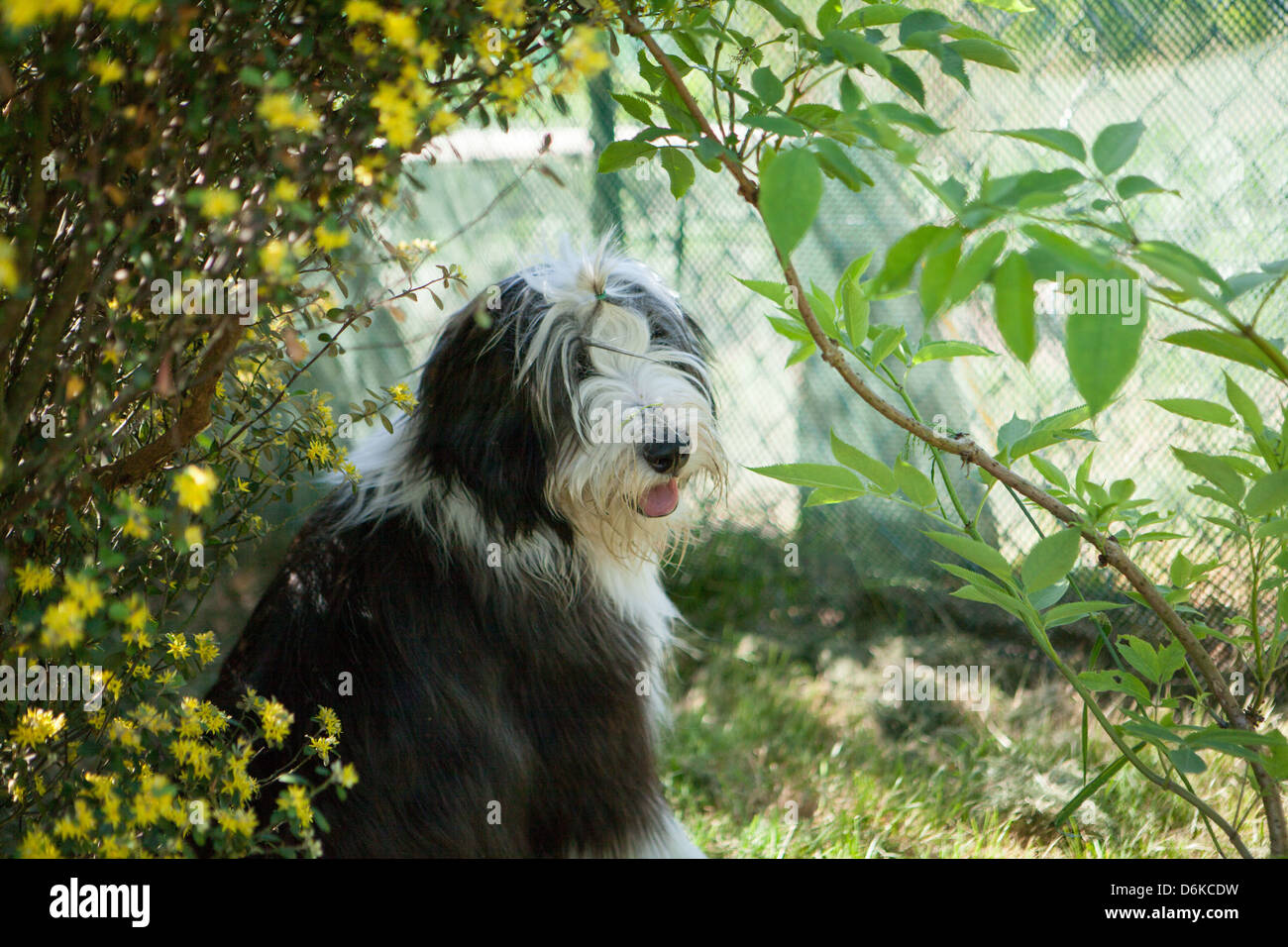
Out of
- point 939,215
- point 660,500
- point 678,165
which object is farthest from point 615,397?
point 939,215

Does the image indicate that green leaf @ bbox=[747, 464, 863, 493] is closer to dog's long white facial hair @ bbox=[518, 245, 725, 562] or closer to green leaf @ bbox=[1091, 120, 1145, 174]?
dog's long white facial hair @ bbox=[518, 245, 725, 562]

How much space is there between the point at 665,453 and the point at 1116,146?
1229 mm

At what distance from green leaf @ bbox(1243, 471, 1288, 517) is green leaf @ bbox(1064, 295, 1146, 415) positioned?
0.73 m

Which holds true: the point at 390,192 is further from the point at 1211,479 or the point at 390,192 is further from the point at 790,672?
the point at 790,672

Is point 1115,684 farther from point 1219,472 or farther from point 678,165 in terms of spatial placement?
point 678,165

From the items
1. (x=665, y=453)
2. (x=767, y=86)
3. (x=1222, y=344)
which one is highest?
(x=767, y=86)

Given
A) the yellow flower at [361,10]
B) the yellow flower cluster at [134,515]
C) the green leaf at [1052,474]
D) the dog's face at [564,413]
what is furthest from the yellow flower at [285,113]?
the green leaf at [1052,474]

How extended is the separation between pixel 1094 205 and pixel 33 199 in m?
1.51

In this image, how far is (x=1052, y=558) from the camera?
1.92 m

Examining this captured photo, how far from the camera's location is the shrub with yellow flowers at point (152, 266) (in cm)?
155

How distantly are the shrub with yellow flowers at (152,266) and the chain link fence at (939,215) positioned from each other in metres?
1.45

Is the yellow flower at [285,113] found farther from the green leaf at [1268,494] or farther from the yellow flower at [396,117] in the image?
the green leaf at [1268,494]
